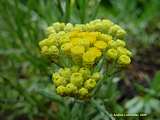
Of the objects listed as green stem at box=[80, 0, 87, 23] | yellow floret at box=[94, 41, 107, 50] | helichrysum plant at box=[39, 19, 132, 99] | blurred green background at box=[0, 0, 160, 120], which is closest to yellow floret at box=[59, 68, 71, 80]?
helichrysum plant at box=[39, 19, 132, 99]

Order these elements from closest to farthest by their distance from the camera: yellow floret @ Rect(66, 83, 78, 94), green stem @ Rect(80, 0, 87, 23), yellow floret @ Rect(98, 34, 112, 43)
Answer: yellow floret @ Rect(66, 83, 78, 94) → yellow floret @ Rect(98, 34, 112, 43) → green stem @ Rect(80, 0, 87, 23)

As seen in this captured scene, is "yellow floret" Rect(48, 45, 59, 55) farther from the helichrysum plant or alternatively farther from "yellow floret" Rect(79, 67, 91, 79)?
"yellow floret" Rect(79, 67, 91, 79)

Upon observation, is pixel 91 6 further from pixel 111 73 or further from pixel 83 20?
pixel 111 73

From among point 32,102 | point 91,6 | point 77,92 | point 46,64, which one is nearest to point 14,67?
point 32,102

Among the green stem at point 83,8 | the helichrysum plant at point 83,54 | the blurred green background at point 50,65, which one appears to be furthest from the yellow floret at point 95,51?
the green stem at point 83,8

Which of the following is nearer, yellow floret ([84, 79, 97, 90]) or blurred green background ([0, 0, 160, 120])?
yellow floret ([84, 79, 97, 90])

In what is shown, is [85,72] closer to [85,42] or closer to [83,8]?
[85,42]
